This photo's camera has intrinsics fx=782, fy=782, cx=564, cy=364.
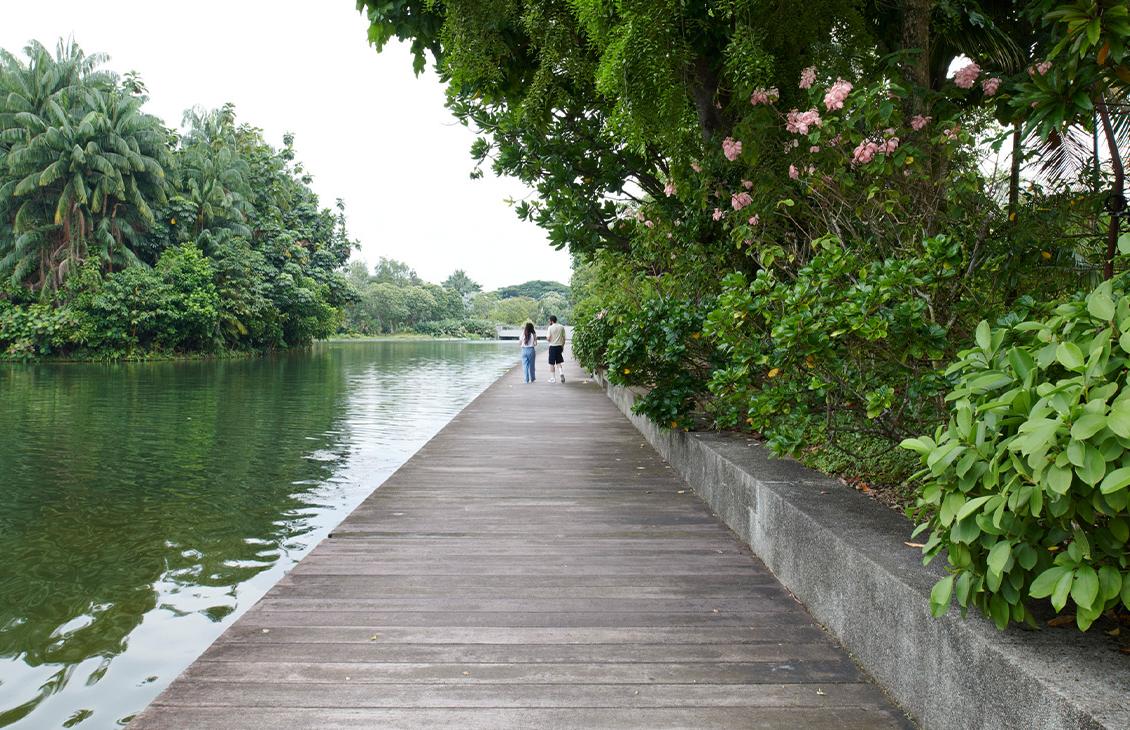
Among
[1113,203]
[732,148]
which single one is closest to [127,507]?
[732,148]

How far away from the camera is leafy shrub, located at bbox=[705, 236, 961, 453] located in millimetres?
3100

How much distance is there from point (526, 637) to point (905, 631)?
139 cm

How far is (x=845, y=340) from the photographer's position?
11.1ft

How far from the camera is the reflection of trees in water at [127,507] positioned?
4402mm

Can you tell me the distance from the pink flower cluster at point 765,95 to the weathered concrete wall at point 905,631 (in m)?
2.26

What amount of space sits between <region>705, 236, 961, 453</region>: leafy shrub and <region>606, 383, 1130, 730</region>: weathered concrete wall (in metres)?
0.40

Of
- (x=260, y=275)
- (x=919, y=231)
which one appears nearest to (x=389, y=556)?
(x=919, y=231)

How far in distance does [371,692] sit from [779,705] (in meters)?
1.32

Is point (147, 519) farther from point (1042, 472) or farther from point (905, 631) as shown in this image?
point (1042, 472)

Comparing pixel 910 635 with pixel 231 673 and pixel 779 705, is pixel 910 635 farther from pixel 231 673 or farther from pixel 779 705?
pixel 231 673

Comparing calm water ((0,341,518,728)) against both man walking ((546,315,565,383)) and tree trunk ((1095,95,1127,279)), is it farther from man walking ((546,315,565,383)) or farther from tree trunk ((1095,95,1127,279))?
tree trunk ((1095,95,1127,279))

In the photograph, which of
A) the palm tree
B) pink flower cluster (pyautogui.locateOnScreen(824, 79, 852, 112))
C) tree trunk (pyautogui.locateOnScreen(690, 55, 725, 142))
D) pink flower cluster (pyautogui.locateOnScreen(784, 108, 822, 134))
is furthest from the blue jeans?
the palm tree

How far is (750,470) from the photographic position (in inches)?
174

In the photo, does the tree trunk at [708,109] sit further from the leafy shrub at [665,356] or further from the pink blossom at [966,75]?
the pink blossom at [966,75]
